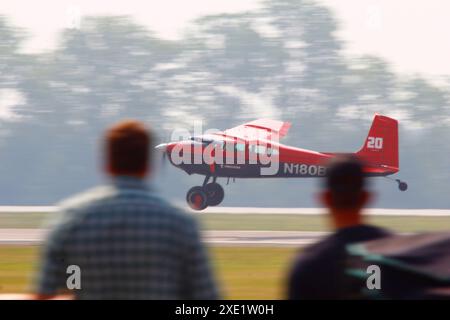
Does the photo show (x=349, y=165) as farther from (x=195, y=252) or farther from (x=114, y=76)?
(x=114, y=76)

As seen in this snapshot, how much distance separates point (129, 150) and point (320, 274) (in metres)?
0.96

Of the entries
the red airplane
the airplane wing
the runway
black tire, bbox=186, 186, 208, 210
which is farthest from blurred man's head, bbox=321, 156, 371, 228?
the airplane wing

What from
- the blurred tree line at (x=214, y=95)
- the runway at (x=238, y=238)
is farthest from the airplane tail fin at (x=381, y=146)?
the blurred tree line at (x=214, y=95)

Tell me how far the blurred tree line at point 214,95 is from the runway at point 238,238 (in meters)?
47.7

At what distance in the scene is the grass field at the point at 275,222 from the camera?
39.2 m

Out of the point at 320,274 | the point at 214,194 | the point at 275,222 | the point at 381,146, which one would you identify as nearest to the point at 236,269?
the point at 320,274

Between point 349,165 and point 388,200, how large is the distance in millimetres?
77528

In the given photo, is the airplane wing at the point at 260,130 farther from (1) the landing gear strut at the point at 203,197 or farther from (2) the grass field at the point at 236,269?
(2) the grass field at the point at 236,269

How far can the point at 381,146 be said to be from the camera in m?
39.1

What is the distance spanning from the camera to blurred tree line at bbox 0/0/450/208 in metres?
85.0

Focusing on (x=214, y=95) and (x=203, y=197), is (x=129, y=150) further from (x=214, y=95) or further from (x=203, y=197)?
(x=214, y=95)

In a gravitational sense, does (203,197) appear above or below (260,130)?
below

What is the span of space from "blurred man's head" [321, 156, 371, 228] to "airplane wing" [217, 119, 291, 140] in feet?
116
